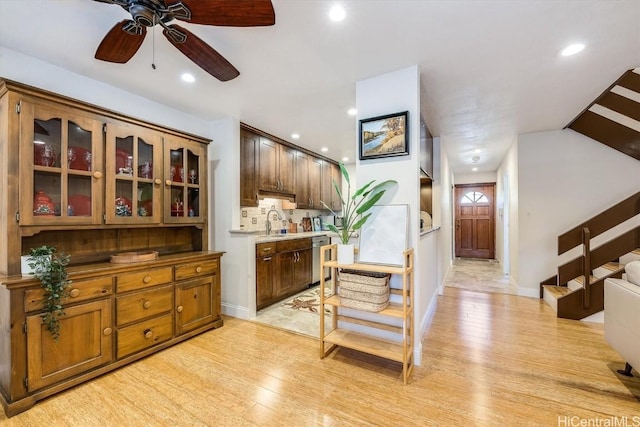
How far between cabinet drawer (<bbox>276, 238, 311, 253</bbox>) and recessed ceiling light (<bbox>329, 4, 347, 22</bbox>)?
2.71m

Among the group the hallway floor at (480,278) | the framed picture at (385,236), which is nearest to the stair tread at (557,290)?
the hallway floor at (480,278)

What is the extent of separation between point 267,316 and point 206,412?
63.5 inches

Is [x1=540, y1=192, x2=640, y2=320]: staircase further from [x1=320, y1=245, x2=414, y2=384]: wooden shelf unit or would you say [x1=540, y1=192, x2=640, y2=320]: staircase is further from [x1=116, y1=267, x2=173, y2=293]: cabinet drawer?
[x1=116, y1=267, x2=173, y2=293]: cabinet drawer

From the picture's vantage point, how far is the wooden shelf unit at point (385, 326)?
6.55 feet

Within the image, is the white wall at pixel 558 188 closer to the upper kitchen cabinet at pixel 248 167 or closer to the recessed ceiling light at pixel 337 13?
the recessed ceiling light at pixel 337 13

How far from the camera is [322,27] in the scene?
178 centimetres

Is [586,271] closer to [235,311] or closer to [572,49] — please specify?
[572,49]

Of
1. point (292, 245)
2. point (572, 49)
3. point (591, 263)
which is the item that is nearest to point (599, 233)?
point (591, 263)

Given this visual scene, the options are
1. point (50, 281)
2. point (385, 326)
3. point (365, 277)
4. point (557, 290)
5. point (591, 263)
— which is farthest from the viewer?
point (557, 290)

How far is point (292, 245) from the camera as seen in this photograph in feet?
13.2

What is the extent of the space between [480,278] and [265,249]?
4.35 meters

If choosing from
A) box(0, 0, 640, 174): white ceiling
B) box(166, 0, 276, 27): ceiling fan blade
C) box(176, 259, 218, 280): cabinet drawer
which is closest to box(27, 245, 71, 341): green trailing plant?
box(176, 259, 218, 280): cabinet drawer

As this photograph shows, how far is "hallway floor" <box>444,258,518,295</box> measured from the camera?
15.0 ft

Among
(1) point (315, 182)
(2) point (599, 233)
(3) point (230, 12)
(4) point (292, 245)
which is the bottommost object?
(4) point (292, 245)
